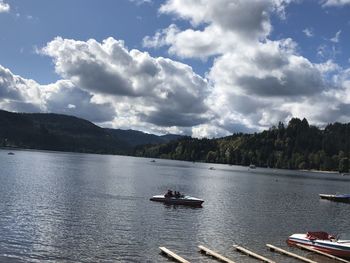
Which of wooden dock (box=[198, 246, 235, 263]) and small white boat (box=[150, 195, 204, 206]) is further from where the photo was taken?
small white boat (box=[150, 195, 204, 206])

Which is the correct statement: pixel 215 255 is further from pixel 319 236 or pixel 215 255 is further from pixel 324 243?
pixel 319 236

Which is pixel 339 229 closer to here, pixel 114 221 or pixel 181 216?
pixel 181 216

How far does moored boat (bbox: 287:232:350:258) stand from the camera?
5456 cm

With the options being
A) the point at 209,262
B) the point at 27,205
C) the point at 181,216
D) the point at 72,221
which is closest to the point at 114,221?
the point at 72,221

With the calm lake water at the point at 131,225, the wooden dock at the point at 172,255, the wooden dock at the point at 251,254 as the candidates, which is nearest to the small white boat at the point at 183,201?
the calm lake water at the point at 131,225

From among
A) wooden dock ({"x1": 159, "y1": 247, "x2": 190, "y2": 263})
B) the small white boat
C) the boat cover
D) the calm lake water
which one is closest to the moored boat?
the boat cover

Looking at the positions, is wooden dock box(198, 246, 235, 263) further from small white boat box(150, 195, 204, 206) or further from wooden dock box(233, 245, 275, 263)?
small white boat box(150, 195, 204, 206)

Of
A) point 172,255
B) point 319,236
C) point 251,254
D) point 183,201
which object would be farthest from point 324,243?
point 183,201

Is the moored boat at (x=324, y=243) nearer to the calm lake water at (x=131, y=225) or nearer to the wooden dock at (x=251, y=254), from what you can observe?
the calm lake water at (x=131, y=225)

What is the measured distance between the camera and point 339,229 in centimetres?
7988

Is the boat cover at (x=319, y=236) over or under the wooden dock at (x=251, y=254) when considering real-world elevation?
over

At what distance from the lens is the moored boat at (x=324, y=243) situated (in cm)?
5456

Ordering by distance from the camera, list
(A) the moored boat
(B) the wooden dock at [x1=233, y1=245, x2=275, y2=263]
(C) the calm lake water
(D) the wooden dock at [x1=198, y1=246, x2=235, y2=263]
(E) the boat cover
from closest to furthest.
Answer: (D) the wooden dock at [x1=198, y1=246, x2=235, y2=263] < (B) the wooden dock at [x1=233, y1=245, x2=275, y2=263] < (C) the calm lake water < (A) the moored boat < (E) the boat cover

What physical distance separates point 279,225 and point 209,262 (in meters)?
33.5
